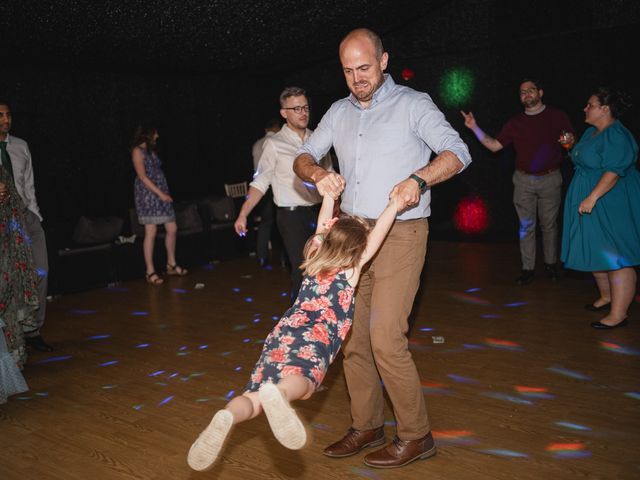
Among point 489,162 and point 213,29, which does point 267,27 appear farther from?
point 489,162

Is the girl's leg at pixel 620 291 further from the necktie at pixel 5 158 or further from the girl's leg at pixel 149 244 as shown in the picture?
the girl's leg at pixel 149 244

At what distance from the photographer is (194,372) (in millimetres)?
3951

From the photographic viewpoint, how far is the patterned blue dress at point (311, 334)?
2379 millimetres

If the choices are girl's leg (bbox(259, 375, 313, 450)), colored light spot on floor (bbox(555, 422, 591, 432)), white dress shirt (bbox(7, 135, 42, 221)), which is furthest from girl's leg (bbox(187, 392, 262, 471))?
white dress shirt (bbox(7, 135, 42, 221))

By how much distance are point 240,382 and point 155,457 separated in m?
0.95

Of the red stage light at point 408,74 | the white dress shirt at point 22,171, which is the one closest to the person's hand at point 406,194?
the white dress shirt at point 22,171

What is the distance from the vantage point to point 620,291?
421cm

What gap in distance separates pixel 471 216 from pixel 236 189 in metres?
2.97

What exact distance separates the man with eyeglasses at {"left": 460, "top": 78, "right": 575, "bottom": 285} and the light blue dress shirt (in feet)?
10.3

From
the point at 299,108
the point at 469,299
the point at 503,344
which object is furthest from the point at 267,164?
the point at 469,299

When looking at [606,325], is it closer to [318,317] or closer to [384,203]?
[384,203]

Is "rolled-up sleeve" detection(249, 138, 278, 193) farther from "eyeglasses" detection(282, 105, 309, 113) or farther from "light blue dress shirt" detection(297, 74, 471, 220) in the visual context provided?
"light blue dress shirt" detection(297, 74, 471, 220)

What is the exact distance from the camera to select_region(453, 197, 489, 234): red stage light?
802 cm

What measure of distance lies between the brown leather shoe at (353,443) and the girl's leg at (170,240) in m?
4.43
